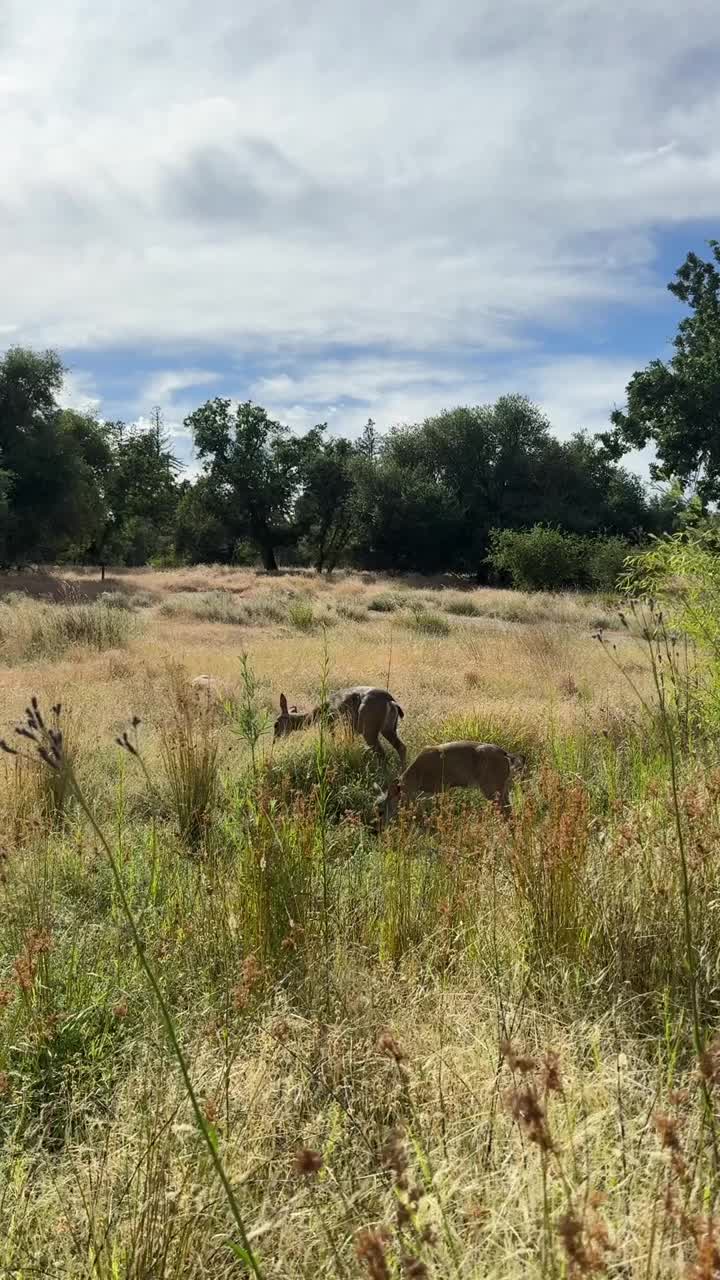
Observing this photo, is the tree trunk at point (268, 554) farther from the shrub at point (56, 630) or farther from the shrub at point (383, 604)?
the shrub at point (56, 630)

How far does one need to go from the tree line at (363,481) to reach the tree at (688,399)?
43 mm

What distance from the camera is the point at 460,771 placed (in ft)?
18.7

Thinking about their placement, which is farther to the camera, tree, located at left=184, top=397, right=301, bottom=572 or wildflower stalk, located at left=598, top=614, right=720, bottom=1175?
tree, located at left=184, top=397, right=301, bottom=572

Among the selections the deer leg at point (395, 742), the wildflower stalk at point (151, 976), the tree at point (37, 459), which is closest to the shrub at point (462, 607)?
the tree at point (37, 459)

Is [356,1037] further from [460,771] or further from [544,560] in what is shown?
[544,560]

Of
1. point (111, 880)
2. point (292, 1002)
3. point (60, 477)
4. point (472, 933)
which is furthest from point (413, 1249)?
point (60, 477)

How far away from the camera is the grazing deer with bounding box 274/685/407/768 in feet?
22.9

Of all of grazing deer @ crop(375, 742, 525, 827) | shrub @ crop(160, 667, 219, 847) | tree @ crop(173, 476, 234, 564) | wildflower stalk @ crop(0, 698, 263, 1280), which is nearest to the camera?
wildflower stalk @ crop(0, 698, 263, 1280)

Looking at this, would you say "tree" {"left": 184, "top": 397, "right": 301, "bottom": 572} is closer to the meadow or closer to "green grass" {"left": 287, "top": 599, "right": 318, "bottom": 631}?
"green grass" {"left": 287, "top": 599, "right": 318, "bottom": 631}

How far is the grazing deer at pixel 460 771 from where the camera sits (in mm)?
5680

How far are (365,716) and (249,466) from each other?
38.3 meters

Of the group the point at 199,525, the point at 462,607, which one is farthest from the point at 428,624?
the point at 199,525

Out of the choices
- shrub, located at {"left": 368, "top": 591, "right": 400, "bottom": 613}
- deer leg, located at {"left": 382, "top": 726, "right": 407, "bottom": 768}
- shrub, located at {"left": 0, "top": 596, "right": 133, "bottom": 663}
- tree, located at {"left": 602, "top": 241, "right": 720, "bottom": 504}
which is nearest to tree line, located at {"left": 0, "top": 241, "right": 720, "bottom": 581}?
tree, located at {"left": 602, "top": 241, "right": 720, "bottom": 504}

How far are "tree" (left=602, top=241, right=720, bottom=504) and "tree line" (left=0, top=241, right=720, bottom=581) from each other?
43mm
